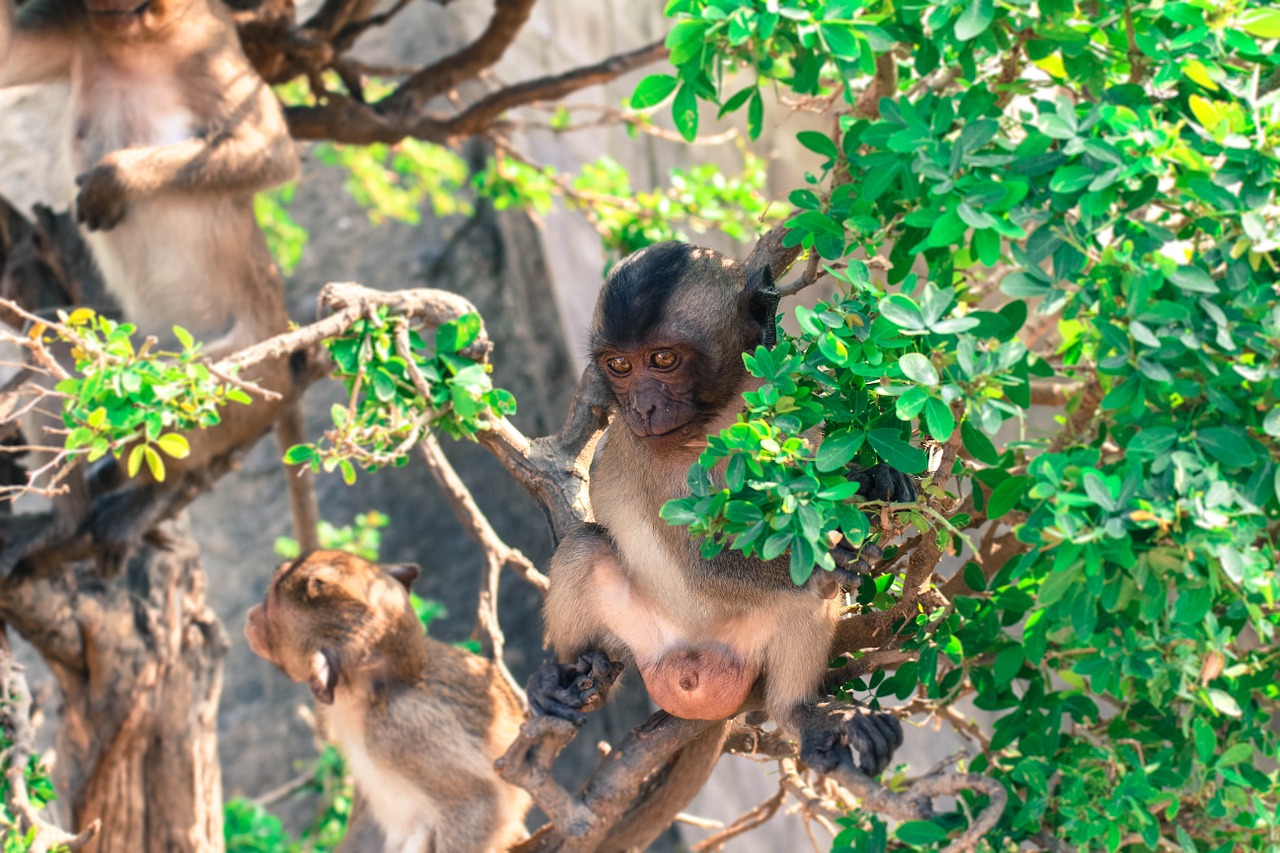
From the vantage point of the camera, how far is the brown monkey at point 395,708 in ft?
13.1

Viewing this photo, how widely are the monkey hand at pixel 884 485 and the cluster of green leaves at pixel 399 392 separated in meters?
1.08

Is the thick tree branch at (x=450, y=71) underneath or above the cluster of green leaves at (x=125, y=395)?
underneath

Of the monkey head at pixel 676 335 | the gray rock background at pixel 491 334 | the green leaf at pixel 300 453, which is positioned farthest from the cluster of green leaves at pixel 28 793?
the gray rock background at pixel 491 334

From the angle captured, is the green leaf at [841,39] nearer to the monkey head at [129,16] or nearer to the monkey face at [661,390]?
the monkey face at [661,390]

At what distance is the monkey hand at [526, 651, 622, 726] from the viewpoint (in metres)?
3.03

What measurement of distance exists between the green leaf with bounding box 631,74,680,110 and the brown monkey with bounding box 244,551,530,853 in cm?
209

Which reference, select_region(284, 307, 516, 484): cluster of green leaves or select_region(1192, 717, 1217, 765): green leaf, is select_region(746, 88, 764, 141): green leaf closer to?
select_region(284, 307, 516, 484): cluster of green leaves

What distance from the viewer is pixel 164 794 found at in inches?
198

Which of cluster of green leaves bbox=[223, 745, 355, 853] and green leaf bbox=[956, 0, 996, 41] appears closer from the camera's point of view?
green leaf bbox=[956, 0, 996, 41]

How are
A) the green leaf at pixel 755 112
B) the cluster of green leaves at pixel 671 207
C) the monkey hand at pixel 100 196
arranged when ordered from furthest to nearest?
1. the cluster of green leaves at pixel 671 207
2. the monkey hand at pixel 100 196
3. the green leaf at pixel 755 112

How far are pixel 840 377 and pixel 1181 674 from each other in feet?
2.55

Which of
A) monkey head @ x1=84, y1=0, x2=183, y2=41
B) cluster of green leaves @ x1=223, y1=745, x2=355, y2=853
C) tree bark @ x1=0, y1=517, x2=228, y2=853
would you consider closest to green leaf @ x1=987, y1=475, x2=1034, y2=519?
tree bark @ x1=0, y1=517, x2=228, y2=853

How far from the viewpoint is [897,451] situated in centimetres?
219

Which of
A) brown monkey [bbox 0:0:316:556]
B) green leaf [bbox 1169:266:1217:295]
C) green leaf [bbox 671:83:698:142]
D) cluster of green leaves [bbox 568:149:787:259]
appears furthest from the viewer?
cluster of green leaves [bbox 568:149:787:259]
